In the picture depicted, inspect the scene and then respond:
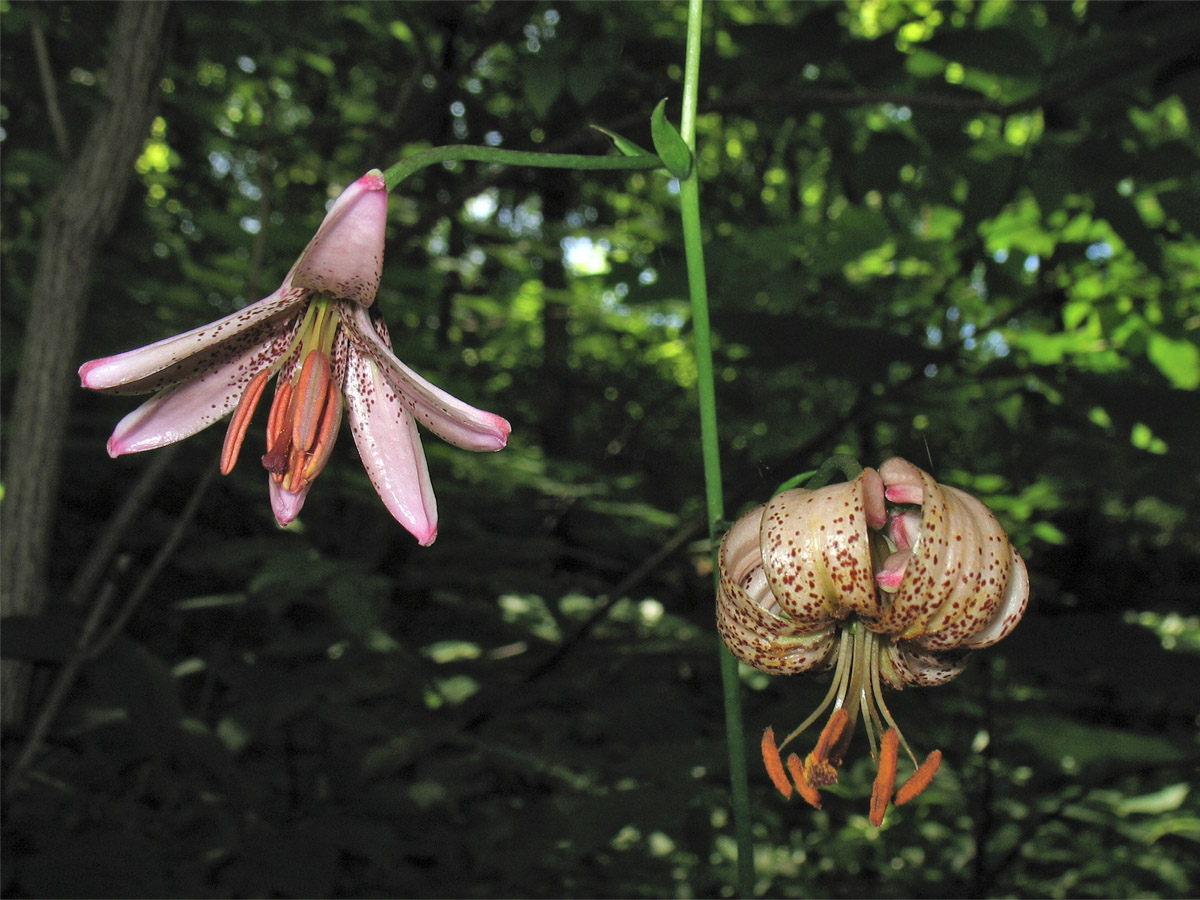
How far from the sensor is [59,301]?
1289 mm

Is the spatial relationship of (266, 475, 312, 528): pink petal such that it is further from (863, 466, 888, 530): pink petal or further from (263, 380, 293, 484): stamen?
(863, 466, 888, 530): pink petal

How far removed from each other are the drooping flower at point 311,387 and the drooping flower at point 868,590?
0.23 m

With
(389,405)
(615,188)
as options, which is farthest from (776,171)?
(389,405)

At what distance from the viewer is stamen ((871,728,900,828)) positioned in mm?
641

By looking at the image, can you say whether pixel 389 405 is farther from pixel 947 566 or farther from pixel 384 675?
pixel 384 675

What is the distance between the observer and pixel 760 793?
104 inches

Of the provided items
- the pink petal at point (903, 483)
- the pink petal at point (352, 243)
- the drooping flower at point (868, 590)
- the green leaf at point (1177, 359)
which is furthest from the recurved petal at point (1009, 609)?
the green leaf at point (1177, 359)

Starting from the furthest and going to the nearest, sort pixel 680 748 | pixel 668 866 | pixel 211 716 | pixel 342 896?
pixel 211 716 < pixel 668 866 < pixel 342 896 < pixel 680 748

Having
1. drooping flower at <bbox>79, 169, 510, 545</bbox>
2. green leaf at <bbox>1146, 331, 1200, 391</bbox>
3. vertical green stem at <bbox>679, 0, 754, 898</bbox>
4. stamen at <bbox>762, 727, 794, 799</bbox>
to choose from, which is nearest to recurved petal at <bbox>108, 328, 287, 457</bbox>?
drooping flower at <bbox>79, 169, 510, 545</bbox>

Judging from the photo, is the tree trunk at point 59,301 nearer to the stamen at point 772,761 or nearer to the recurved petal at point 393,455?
the recurved petal at point 393,455

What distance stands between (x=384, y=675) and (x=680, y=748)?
1.97 feet

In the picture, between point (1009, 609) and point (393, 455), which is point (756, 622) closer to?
point (1009, 609)

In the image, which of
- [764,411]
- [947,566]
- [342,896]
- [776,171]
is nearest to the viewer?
[947,566]

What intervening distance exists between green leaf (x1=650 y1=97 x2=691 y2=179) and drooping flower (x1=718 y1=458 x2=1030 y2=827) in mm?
252
